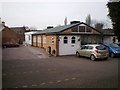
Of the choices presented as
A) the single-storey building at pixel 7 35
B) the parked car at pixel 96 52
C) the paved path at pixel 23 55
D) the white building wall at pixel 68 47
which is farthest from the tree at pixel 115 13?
the single-storey building at pixel 7 35

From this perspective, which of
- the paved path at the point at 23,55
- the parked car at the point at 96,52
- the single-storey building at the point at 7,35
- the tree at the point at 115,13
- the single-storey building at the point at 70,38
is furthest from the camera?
the single-storey building at the point at 7,35

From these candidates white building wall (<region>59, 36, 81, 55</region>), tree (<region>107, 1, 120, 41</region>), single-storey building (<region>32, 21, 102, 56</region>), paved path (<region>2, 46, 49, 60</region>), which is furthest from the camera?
tree (<region>107, 1, 120, 41</region>)

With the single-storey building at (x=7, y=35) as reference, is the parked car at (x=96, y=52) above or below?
below

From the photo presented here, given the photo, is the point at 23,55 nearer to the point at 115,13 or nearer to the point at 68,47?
the point at 68,47

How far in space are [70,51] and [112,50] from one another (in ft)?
17.5

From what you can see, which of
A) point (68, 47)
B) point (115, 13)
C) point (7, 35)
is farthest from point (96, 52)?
point (7, 35)

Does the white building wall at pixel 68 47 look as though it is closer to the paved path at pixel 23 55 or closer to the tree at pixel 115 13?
Result: the paved path at pixel 23 55

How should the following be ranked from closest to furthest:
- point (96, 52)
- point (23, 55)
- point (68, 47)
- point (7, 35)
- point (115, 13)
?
point (96, 52) → point (23, 55) → point (68, 47) → point (115, 13) → point (7, 35)

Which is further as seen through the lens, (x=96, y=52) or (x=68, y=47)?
(x=68, y=47)

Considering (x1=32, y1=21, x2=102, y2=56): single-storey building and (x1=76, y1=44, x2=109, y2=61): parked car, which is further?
(x1=32, y1=21, x2=102, y2=56): single-storey building

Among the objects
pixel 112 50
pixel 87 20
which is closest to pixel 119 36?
pixel 112 50

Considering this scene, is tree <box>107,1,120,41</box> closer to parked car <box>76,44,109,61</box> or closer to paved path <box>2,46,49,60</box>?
parked car <box>76,44,109,61</box>

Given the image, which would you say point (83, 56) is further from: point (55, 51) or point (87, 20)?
point (87, 20)

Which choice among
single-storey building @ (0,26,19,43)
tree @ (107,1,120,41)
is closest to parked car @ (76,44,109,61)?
tree @ (107,1,120,41)
